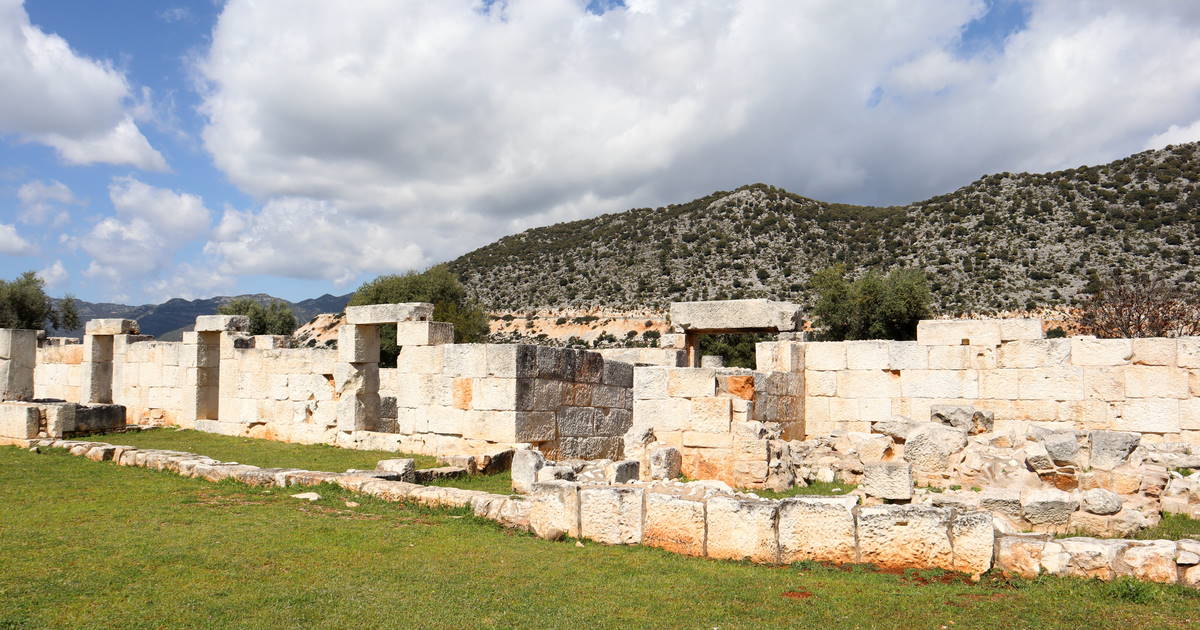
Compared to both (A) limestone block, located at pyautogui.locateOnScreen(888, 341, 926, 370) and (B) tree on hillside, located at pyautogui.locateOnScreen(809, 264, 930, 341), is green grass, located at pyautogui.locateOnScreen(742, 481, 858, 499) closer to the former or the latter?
(A) limestone block, located at pyautogui.locateOnScreen(888, 341, 926, 370)

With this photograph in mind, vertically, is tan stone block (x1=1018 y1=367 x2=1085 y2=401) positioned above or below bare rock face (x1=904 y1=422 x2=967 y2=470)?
above

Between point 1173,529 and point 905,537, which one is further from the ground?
point 905,537

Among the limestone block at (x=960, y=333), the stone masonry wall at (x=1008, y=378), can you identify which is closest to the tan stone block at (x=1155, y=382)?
the stone masonry wall at (x=1008, y=378)

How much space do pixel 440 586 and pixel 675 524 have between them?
90.4 inches

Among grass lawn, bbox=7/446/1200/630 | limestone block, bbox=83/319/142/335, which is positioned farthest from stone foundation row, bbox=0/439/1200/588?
limestone block, bbox=83/319/142/335

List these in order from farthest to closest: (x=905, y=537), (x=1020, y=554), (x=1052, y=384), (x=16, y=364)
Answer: (x=16, y=364)
(x=1052, y=384)
(x=905, y=537)
(x=1020, y=554)

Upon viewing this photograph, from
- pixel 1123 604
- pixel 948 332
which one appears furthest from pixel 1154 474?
pixel 948 332

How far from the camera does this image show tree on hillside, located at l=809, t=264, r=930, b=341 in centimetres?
3238

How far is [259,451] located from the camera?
15.4 metres

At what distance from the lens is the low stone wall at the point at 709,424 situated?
1113cm

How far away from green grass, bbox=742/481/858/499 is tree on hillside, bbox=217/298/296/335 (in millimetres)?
42652

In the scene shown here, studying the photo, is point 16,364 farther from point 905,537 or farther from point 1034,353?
point 1034,353

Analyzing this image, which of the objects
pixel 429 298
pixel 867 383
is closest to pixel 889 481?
pixel 867 383

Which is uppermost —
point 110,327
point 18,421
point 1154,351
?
point 110,327
